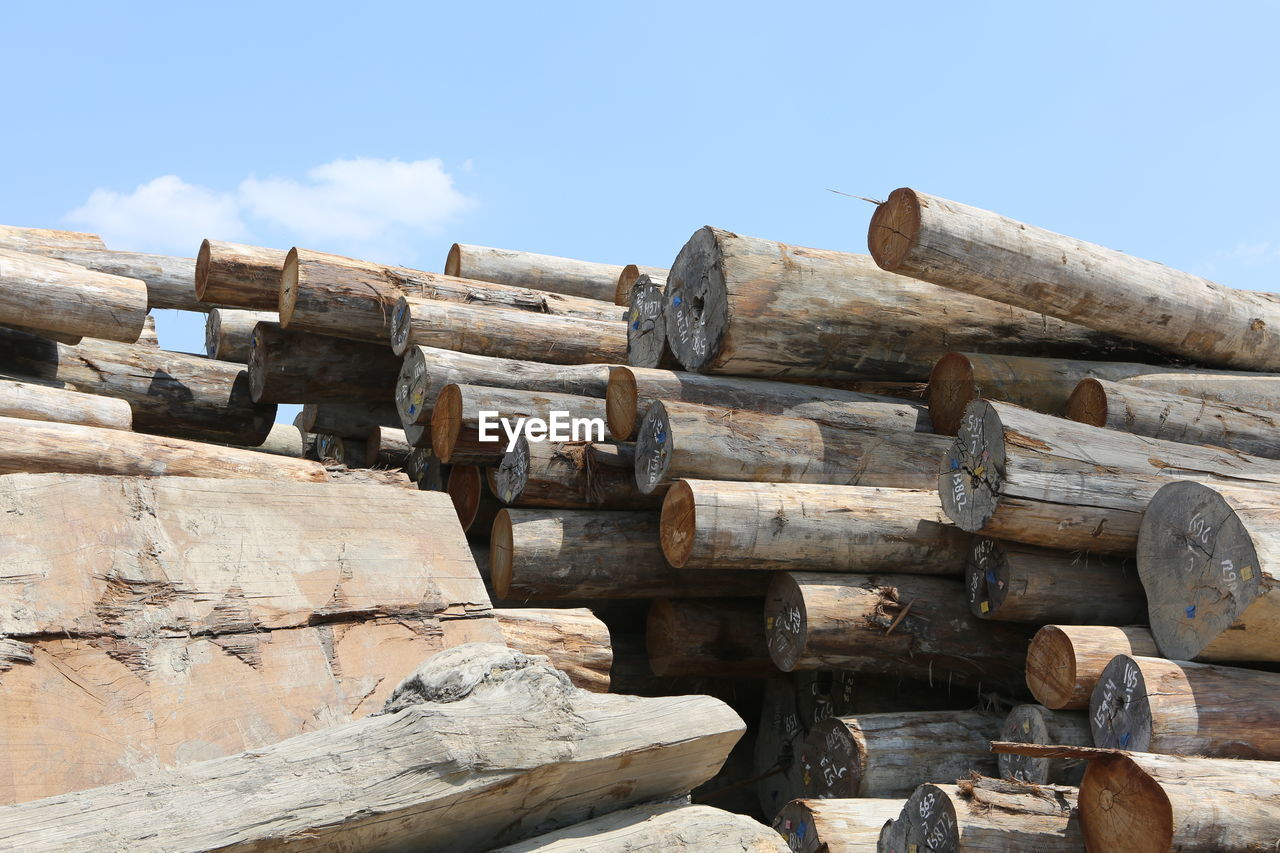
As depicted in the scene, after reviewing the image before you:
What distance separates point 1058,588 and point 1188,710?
105 centimetres

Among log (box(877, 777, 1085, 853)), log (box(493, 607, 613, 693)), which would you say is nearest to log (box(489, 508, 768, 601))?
log (box(493, 607, 613, 693))

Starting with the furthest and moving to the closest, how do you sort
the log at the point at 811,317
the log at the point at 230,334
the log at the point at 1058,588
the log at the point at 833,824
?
the log at the point at 230,334, the log at the point at 811,317, the log at the point at 1058,588, the log at the point at 833,824

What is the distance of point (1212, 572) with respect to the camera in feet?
17.5

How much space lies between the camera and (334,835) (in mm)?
2520

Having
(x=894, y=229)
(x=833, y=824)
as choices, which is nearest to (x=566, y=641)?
(x=833, y=824)

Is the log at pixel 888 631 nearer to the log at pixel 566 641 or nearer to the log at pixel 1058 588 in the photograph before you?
the log at pixel 1058 588

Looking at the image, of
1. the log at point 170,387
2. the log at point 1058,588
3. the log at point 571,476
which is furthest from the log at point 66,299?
the log at point 1058,588

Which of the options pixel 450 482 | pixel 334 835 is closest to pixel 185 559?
pixel 334 835

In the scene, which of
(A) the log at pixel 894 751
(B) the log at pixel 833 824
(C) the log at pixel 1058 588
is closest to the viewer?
(B) the log at pixel 833 824

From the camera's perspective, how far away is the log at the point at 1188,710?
16.5 ft

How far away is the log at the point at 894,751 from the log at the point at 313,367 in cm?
447

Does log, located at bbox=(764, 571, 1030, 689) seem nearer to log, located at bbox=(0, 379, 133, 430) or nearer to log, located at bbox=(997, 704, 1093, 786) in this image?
log, located at bbox=(997, 704, 1093, 786)

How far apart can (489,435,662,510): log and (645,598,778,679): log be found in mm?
743

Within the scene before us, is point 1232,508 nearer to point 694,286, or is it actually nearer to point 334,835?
point 694,286
